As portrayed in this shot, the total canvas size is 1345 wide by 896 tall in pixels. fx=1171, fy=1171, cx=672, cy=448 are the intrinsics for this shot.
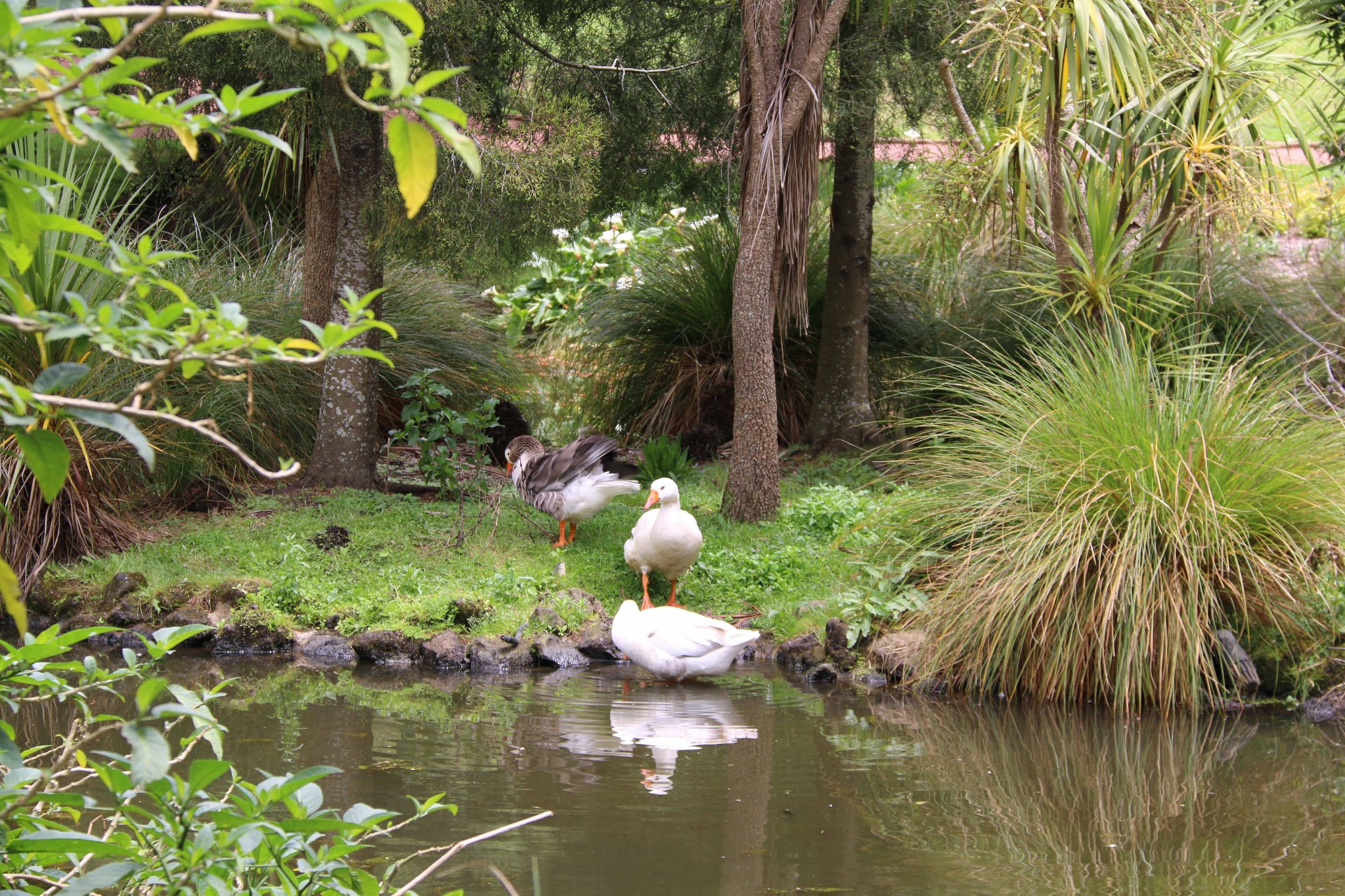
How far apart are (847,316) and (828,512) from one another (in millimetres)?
2478

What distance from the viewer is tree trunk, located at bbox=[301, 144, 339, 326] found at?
8.57m

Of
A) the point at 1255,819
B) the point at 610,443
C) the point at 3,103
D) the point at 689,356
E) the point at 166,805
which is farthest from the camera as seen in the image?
the point at 689,356

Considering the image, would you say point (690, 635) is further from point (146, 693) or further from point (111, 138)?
point (111, 138)

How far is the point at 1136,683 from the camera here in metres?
5.31

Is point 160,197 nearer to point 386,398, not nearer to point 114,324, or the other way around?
point 386,398

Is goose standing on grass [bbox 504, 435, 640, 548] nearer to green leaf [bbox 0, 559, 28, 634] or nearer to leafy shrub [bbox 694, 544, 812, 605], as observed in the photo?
leafy shrub [bbox 694, 544, 812, 605]

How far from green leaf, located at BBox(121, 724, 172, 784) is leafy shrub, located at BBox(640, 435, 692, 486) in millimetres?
6972

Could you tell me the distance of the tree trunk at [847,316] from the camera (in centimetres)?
935

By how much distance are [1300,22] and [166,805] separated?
1051 cm

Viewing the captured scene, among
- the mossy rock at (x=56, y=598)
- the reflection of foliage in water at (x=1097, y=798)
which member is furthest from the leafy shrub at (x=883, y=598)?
the mossy rock at (x=56, y=598)

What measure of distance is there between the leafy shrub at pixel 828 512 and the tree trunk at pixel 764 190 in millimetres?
175

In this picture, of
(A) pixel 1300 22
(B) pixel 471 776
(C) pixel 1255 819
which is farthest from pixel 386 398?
(A) pixel 1300 22

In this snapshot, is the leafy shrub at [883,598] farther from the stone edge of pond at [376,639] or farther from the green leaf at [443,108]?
the green leaf at [443,108]

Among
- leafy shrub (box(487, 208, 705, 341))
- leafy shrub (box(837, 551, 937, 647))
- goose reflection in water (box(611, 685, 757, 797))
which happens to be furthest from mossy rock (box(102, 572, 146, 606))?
leafy shrub (box(487, 208, 705, 341))
